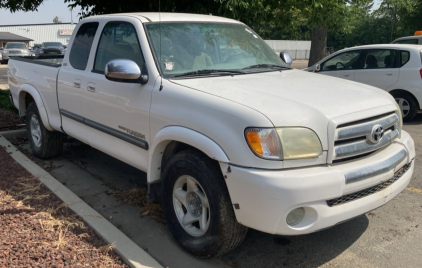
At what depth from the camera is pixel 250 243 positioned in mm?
3738

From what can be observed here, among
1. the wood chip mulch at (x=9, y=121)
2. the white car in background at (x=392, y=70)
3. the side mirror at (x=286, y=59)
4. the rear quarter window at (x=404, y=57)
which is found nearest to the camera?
the side mirror at (x=286, y=59)

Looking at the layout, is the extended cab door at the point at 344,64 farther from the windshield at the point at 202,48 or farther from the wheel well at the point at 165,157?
the wheel well at the point at 165,157

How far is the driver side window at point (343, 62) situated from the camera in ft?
31.2

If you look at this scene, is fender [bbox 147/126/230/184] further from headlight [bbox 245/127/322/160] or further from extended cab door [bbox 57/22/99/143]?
extended cab door [bbox 57/22/99/143]

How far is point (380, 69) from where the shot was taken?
9008mm

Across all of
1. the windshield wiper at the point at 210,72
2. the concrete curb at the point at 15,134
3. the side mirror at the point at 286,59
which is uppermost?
the side mirror at the point at 286,59

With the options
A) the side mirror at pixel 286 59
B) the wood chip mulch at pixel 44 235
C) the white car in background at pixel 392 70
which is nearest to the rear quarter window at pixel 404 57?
the white car in background at pixel 392 70

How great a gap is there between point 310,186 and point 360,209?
20.9 inches

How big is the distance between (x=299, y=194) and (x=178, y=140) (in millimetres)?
1050

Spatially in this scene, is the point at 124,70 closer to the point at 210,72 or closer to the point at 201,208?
the point at 210,72

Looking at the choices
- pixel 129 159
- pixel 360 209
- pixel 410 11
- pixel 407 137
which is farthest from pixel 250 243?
pixel 410 11

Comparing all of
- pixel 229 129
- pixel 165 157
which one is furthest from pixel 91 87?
pixel 229 129

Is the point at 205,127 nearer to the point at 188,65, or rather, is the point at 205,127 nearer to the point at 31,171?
the point at 188,65

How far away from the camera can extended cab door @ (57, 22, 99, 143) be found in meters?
4.82
